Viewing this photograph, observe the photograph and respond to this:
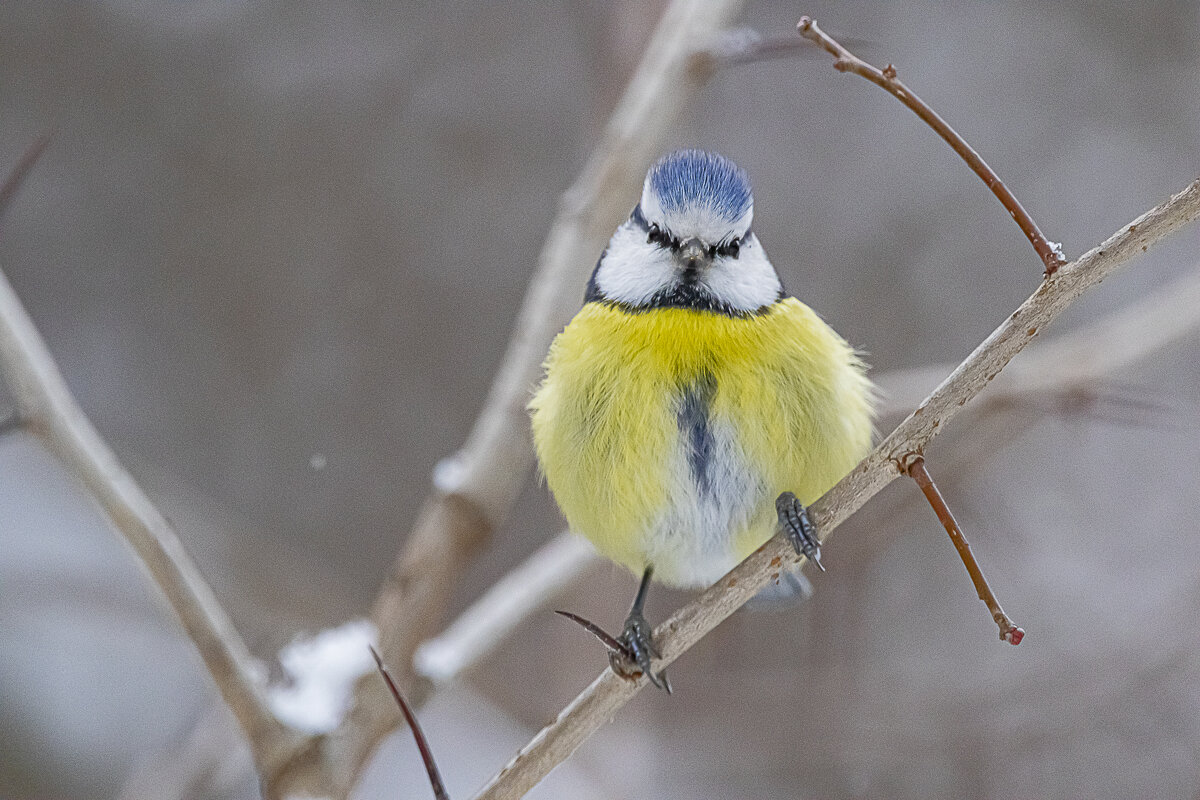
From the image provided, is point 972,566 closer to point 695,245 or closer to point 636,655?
point 636,655

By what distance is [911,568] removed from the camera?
12.1 ft

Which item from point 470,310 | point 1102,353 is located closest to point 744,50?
point 1102,353

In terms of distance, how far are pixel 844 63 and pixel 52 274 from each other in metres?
3.29

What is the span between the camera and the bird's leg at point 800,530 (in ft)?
4.90

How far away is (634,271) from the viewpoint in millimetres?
1792

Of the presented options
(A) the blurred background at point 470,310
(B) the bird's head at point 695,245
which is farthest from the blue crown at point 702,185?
(A) the blurred background at point 470,310

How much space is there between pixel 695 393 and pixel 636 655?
0.41 metres

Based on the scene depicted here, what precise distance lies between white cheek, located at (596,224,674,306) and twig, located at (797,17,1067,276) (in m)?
0.62

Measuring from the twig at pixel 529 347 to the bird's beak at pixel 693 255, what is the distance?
1.99ft

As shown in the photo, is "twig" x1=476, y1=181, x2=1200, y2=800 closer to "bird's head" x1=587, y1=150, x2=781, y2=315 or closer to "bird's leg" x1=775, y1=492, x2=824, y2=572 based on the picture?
"bird's leg" x1=775, y1=492, x2=824, y2=572

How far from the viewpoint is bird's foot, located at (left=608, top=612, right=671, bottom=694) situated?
147 cm

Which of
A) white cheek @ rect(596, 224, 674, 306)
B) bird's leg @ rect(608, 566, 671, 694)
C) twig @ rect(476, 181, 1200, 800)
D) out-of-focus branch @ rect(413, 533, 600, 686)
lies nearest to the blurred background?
out-of-focus branch @ rect(413, 533, 600, 686)

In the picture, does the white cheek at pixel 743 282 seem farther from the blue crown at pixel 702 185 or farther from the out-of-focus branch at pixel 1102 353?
the out-of-focus branch at pixel 1102 353

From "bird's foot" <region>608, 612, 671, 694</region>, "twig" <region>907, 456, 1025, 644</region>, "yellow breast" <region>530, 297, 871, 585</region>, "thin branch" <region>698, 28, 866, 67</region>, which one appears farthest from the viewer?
"thin branch" <region>698, 28, 866, 67</region>
